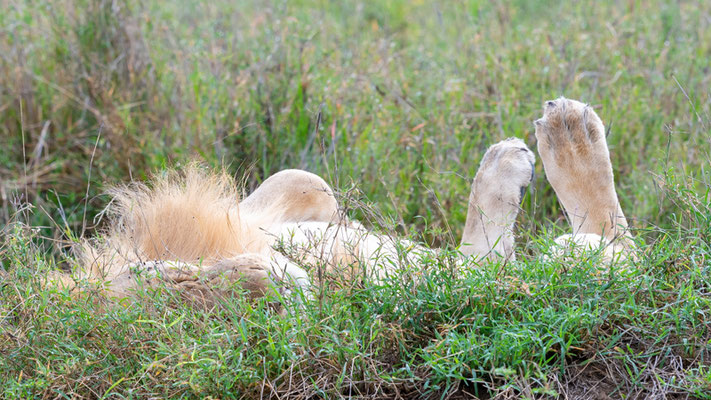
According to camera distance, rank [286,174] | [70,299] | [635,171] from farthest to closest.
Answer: [635,171] < [286,174] < [70,299]

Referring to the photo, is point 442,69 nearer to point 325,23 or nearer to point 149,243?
point 325,23

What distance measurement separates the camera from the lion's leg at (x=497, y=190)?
123 inches

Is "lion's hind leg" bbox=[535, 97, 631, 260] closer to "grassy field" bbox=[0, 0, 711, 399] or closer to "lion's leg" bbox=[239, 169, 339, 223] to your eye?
"grassy field" bbox=[0, 0, 711, 399]

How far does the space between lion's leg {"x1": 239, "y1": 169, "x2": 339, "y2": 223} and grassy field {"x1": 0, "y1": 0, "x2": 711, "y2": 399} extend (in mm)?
164

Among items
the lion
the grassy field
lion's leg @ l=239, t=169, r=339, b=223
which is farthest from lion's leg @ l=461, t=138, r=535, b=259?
lion's leg @ l=239, t=169, r=339, b=223

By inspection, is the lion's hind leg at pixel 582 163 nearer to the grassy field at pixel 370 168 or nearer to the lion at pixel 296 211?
the lion at pixel 296 211

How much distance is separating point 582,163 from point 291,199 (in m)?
1.18

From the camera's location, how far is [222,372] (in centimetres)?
211

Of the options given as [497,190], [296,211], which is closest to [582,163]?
[497,190]

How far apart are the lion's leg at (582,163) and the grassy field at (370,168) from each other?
17cm

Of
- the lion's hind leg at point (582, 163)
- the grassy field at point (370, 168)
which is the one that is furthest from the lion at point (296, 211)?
the grassy field at point (370, 168)

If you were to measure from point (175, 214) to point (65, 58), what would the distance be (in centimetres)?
243

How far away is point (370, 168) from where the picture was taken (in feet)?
13.4

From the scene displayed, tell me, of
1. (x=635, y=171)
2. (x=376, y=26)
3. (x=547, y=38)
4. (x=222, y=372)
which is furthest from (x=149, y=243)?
(x=376, y=26)
